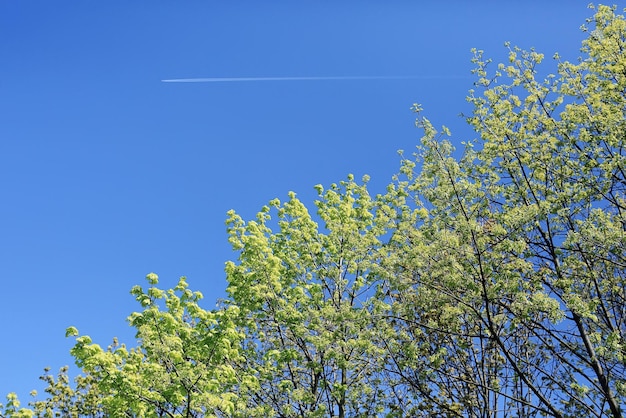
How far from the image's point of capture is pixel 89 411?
23672 mm

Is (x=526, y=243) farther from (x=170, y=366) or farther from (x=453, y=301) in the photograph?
(x=170, y=366)

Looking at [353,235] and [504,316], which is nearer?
[504,316]

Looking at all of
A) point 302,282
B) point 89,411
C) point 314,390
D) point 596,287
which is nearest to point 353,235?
point 302,282

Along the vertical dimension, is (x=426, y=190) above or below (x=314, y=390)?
above

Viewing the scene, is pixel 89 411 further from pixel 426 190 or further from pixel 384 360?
pixel 426 190

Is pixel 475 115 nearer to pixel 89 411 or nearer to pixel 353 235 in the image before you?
pixel 353 235

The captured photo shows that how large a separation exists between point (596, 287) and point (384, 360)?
5.41m

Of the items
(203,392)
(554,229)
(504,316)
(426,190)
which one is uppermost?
(426,190)

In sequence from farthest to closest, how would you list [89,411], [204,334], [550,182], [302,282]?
1. [89,411]
2. [302,282]
3. [204,334]
4. [550,182]

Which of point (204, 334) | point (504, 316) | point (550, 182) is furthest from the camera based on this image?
point (204, 334)

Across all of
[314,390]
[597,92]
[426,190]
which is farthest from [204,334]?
[597,92]

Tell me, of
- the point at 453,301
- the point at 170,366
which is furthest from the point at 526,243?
the point at 170,366

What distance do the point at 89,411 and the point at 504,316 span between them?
18.0 m

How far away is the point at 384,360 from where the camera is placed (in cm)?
1503
